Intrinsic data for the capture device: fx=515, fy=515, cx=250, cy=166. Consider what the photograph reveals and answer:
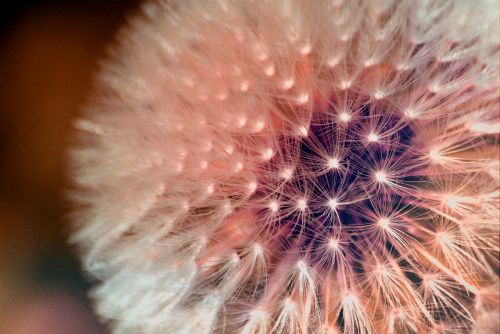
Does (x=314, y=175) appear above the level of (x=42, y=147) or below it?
below

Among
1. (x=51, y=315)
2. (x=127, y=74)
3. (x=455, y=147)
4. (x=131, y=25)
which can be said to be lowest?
(x=455, y=147)

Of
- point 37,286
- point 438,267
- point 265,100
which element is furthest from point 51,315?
point 438,267

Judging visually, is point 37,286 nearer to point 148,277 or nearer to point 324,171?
point 148,277

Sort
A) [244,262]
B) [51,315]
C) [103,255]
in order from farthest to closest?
[51,315] < [103,255] < [244,262]

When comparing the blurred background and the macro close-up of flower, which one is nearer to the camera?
the macro close-up of flower

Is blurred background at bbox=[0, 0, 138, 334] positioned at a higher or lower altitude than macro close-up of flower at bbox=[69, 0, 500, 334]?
higher
